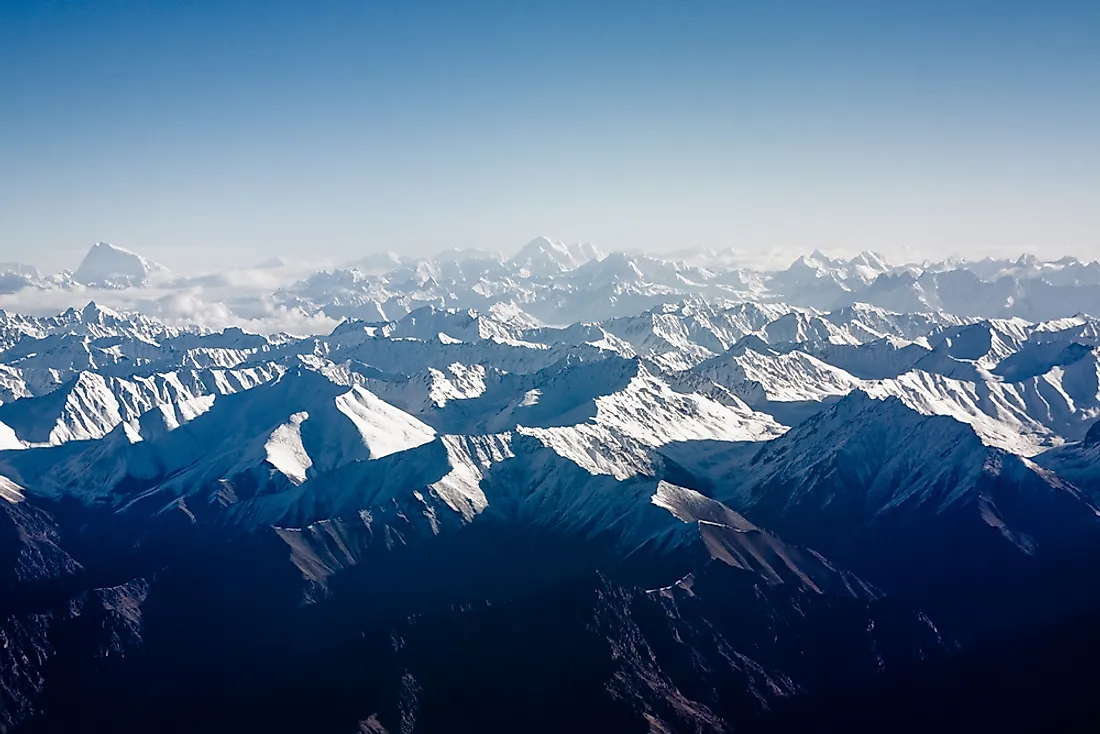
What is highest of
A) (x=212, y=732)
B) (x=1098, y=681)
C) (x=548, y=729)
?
(x=1098, y=681)

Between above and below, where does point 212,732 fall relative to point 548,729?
below

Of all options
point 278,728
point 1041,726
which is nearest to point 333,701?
point 278,728

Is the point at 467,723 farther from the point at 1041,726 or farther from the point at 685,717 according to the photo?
the point at 1041,726

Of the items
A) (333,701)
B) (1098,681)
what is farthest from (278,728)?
(1098,681)

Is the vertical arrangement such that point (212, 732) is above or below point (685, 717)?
below

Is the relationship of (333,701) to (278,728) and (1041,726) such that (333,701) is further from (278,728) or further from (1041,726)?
(1041,726)

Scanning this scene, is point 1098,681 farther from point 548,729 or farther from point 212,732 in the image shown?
point 212,732

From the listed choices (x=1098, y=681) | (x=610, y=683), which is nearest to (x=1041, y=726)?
(x=1098, y=681)

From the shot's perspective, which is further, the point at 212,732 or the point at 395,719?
the point at 212,732
